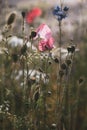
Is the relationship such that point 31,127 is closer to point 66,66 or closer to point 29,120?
point 29,120

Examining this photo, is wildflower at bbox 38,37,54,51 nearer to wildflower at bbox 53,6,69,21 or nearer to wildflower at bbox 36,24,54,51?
wildflower at bbox 36,24,54,51

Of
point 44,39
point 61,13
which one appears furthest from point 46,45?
point 61,13

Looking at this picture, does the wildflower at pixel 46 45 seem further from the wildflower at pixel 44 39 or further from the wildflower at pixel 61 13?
the wildflower at pixel 61 13

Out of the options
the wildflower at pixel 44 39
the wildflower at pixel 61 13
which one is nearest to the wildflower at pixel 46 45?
the wildflower at pixel 44 39

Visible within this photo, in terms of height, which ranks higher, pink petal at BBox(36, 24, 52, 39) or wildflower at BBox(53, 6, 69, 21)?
wildflower at BBox(53, 6, 69, 21)

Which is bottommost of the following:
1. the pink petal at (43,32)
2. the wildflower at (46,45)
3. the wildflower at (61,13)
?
the wildflower at (46,45)

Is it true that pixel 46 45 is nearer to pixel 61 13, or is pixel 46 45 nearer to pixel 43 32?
pixel 43 32

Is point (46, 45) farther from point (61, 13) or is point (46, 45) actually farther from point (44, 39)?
point (61, 13)

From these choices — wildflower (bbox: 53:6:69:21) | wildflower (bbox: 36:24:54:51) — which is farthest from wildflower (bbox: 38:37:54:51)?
wildflower (bbox: 53:6:69:21)

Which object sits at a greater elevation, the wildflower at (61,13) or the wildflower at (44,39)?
the wildflower at (61,13)

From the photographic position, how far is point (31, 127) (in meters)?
2.88

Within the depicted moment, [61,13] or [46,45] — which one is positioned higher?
[61,13]

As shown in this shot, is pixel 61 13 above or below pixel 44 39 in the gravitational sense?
above

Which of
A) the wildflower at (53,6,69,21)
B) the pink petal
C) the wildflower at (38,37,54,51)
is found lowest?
the wildflower at (38,37,54,51)
